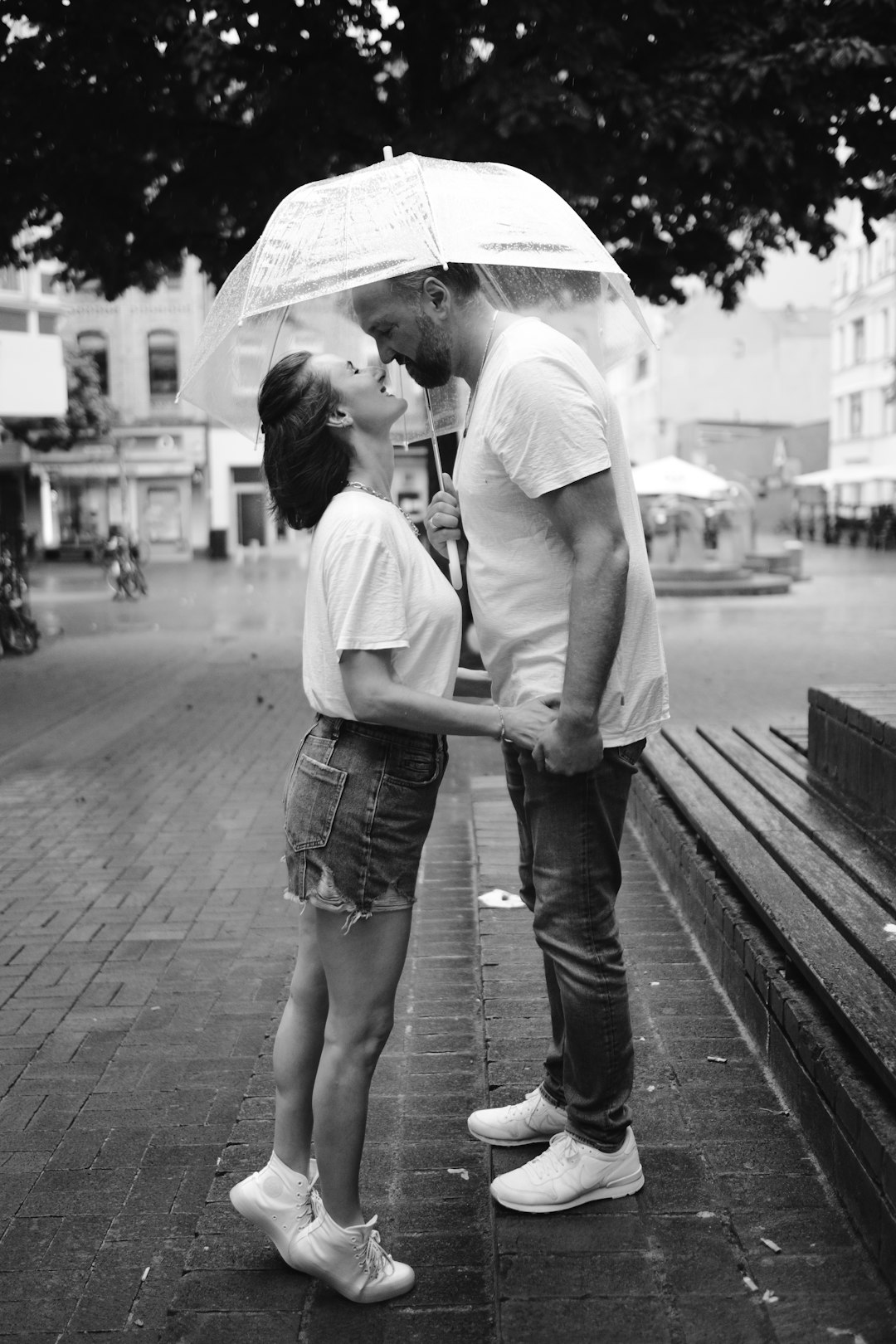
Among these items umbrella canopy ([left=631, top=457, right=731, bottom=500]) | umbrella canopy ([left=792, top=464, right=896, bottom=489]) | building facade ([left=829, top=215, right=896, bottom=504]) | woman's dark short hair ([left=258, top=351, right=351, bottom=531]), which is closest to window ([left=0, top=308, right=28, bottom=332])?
umbrella canopy ([left=631, top=457, right=731, bottom=500])

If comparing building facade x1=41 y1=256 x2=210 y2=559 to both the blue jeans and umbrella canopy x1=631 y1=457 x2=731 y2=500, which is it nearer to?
umbrella canopy x1=631 y1=457 x2=731 y2=500

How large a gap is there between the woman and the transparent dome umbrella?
259mm

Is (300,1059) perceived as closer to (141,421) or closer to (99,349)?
(141,421)

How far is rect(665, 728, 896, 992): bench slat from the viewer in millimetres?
3752

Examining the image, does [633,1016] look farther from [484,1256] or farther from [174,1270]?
[174,1270]

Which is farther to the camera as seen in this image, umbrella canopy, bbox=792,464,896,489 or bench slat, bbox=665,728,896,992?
umbrella canopy, bbox=792,464,896,489

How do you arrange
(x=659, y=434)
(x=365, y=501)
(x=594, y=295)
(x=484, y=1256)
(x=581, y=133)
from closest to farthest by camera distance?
(x=365, y=501), (x=484, y=1256), (x=594, y=295), (x=581, y=133), (x=659, y=434)

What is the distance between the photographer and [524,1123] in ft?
11.1

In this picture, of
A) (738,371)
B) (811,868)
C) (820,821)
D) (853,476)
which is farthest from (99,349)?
(811,868)

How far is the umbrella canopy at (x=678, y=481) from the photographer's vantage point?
1185 inches

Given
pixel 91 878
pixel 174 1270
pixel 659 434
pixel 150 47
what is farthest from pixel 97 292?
pixel 659 434

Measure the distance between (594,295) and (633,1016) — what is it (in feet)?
6.66

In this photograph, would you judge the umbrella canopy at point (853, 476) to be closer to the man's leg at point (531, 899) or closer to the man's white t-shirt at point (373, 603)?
the man's leg at point (531, 899)

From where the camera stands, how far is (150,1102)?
383 cm
